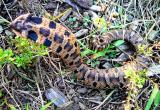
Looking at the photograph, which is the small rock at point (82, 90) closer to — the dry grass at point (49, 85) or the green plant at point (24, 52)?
the dry grass at point (49, 85)

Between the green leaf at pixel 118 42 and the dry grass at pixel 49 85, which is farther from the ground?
the green leaf at pixel 118 42

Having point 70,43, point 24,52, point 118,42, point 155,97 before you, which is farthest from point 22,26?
point 155,97

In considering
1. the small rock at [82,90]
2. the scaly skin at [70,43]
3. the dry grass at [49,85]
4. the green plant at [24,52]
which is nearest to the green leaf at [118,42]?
the scaly skin at [70,43]

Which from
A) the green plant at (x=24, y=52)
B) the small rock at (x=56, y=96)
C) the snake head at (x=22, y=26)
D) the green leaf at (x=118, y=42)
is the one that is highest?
the snake head at (x=22, y=26)

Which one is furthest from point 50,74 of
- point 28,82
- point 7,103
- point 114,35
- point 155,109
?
point 155,109

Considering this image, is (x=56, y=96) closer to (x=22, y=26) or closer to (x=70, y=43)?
(x=70, y=43)

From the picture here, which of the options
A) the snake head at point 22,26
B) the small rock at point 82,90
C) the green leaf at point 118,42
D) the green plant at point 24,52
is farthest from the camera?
the green leaf at point 118,42

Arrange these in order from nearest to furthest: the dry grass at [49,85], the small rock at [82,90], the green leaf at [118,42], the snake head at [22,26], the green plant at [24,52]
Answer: the green plant at [24,52] → the snake head at [22,26] → the dry grass at [49,85] → the small rock at [82,90] → the green leaf at [118,42]

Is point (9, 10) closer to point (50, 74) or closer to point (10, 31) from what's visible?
point (10, 31)
